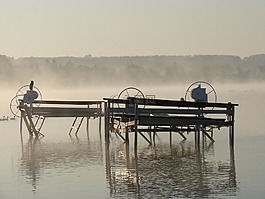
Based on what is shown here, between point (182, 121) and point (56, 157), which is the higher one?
point (182, 121)

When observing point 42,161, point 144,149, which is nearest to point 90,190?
point 42,161

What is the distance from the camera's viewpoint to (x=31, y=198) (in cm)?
1271

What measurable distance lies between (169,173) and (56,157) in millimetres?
4478

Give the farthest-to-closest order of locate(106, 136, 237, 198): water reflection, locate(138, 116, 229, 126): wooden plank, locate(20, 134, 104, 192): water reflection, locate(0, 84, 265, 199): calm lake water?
locate(138, 116, 229, 126): wooden plank, locate(20, 134, 104, 192): water reflection, locate(0, 84, 265, 199): calm lake water, locate(106, 136, 237, 198): water reflection

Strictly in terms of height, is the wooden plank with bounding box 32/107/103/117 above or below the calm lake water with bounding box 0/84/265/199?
above

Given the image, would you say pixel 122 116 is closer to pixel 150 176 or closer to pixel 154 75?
pixel 150 176

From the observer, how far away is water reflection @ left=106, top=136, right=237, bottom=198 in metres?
13.0

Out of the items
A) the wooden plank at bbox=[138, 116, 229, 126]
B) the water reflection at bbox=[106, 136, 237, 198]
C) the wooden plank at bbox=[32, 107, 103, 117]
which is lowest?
the water reflection at bbox=[106, 136, 237, 198]

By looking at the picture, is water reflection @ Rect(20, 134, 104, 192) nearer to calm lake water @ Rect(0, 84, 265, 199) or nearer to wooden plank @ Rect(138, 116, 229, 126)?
calm lake water @ Rect(0, 84, 265, 199)

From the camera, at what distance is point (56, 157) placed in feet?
62.2

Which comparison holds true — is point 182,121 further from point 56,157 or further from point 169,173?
point 169,173

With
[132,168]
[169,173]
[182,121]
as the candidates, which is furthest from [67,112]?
[169,173]

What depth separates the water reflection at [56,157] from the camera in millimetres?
15953

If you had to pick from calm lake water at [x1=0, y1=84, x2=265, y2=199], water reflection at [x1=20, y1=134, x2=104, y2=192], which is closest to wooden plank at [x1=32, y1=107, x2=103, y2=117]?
water reflection at [x1=20, y1=134, x2=104, y2=192]
